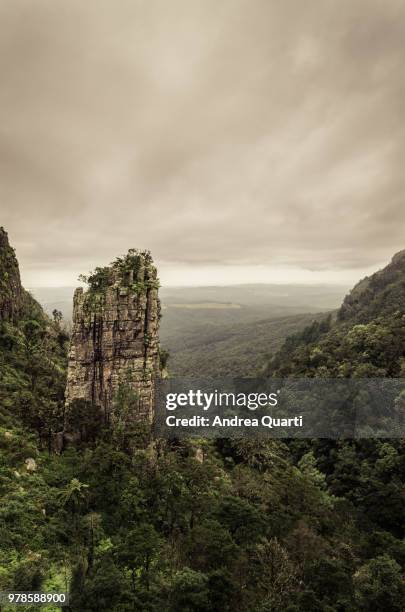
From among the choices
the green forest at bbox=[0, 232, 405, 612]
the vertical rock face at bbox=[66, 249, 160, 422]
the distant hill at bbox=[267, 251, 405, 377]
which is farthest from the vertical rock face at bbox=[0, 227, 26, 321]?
the distant hill at bbox=[267, 251, 405, 377]

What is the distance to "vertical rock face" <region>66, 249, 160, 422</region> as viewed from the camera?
43.8m

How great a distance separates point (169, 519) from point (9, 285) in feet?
161

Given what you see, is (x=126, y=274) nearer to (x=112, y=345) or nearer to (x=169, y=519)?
(x=112, y=345)

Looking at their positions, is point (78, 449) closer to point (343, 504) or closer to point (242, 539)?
point (242, 539)

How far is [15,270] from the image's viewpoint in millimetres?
68438

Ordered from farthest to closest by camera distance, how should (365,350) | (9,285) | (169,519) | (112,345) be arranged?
(365,350) < (9,285) < (112,345) < (169,519)

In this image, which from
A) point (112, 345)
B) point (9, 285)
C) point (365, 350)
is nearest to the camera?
point (112, 345)

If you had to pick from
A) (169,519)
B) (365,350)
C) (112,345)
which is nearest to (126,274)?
(112,345)

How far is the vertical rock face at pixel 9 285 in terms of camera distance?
200 ft

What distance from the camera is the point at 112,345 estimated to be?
4388 cm

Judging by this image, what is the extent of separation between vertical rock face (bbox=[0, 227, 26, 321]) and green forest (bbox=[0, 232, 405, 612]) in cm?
119

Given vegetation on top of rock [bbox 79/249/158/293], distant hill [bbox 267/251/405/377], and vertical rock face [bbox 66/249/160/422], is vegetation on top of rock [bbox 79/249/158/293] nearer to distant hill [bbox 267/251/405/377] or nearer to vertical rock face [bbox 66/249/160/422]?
vertical rock face [bbox 66/249/160/422]

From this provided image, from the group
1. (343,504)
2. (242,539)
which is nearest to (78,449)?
(242,539)

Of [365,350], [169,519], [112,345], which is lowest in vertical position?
[169,519]
